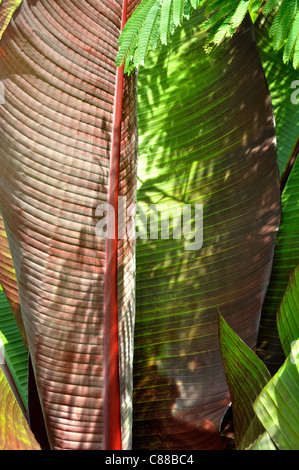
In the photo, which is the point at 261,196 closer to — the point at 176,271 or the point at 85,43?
the point at 176,271

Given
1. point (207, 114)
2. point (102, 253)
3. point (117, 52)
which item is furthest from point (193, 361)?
point (117, 52)

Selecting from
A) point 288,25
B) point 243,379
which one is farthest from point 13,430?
point 288,25

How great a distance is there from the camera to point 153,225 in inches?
39.1

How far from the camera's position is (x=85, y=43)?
0.76m

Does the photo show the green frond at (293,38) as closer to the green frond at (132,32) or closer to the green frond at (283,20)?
the green frond at (283,20)

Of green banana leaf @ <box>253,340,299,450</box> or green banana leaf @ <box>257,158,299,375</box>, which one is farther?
green banana leaf @ <box>257,158,299,375</box>

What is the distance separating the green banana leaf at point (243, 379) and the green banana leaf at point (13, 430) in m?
0.33

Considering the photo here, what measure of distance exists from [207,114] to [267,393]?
55 centimetres

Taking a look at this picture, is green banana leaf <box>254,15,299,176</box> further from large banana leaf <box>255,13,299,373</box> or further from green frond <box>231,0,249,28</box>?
green frond <box>231,0,249,28</box>

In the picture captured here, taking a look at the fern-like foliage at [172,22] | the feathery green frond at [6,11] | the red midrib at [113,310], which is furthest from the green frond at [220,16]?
the feathery green frond at [6,11]

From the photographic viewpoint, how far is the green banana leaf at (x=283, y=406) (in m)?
0.62

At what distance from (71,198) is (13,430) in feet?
1.23

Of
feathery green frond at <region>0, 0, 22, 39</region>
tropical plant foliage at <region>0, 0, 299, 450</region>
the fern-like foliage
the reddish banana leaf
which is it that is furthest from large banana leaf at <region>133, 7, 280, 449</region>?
feathery green frond at <region>0, 0, 22, 39</region>

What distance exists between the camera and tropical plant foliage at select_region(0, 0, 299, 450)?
0.74 m
